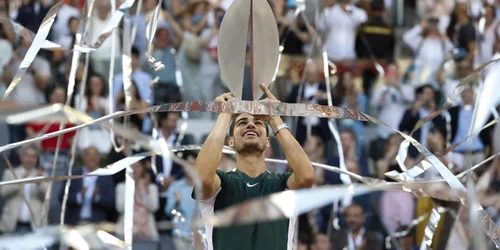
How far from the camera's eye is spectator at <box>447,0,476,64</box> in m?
9.86

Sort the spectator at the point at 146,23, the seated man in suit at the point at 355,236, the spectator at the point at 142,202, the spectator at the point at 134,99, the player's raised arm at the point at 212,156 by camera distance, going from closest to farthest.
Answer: the player's raised arm at the point at 212,156 → the spectator at the point at 142,202 → the seated man in suit at the point at 355,236 → the spectator at the point at 134,99 → the spectator at the point at 146,23

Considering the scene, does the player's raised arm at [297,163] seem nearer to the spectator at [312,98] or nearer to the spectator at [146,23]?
the spectator at [312,98]

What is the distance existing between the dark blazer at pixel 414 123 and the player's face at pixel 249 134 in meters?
3.61

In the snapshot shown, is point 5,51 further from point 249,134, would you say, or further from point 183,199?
point 249,134

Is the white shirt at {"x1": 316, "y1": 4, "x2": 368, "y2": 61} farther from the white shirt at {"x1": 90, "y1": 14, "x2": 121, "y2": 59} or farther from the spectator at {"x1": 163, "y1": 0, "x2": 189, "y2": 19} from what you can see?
the white shirt at {"x1": 90, "y1": 14, "x2": 121, "y2": 59}

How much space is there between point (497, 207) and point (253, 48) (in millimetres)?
2946

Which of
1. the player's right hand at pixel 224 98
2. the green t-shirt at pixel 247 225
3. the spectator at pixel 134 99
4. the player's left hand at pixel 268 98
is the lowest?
the spectator at pixel 134 99

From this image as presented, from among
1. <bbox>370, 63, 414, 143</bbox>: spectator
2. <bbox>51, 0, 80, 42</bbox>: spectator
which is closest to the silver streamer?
<bbox>51, 0, 80, 42</bbox>: spectator

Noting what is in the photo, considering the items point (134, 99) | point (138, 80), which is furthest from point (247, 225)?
point (138, 80)

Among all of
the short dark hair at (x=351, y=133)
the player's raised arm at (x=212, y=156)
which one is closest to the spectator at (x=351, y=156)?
the short dark hair at (x=351, y=133)

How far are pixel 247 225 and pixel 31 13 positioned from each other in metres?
4.46

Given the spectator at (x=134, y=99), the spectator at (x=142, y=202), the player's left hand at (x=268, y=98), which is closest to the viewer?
the player's left hand at (x=268, y=98)

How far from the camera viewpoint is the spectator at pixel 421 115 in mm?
9031

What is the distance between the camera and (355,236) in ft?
26.6
